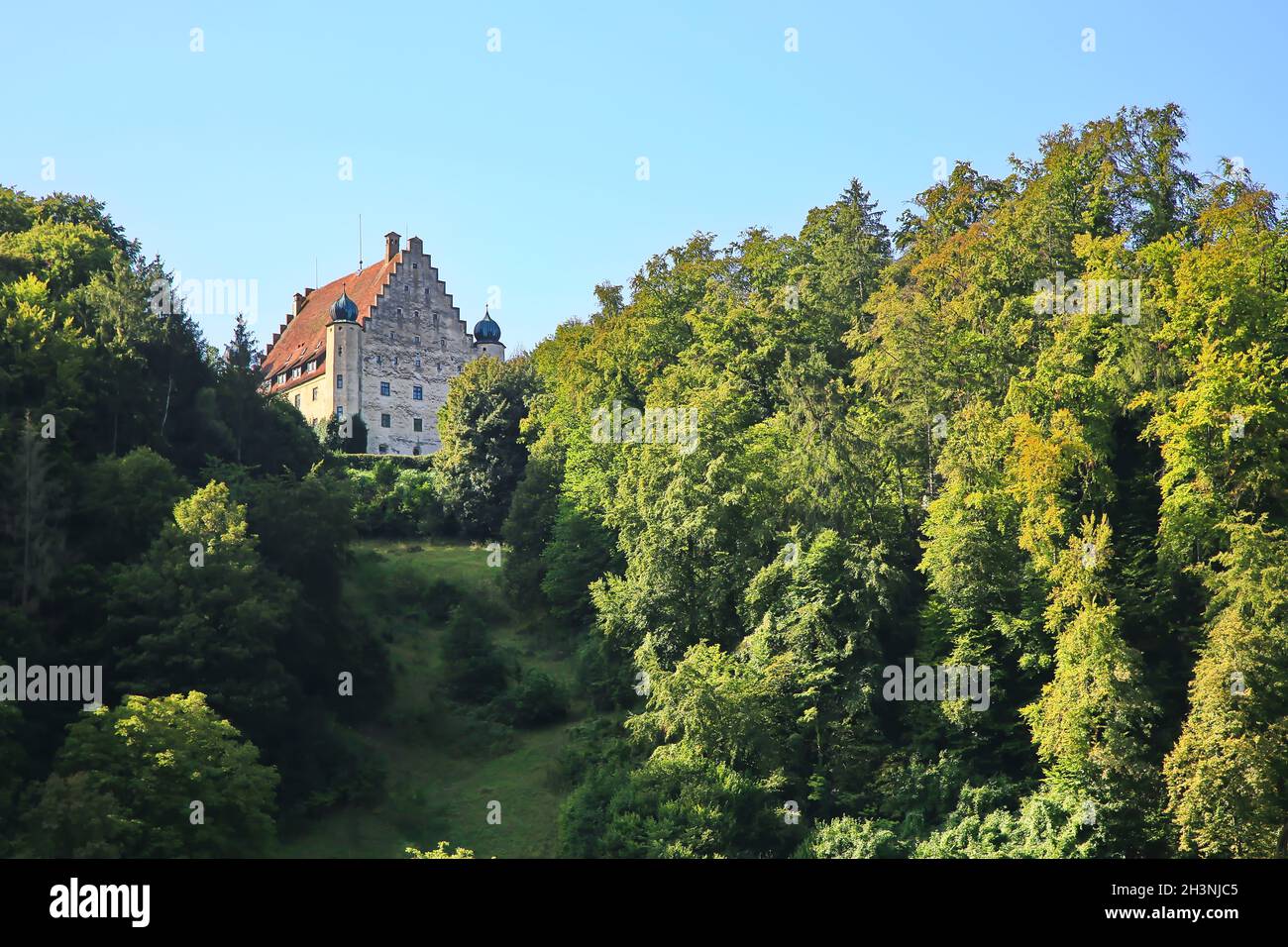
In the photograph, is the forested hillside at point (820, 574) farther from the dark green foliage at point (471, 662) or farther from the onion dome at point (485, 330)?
the onion dome at point (485, 330)

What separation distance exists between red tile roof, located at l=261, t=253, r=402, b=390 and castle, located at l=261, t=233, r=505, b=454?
0.09m

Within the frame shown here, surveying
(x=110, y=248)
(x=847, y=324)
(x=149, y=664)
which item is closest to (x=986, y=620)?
(x=847, y=324)

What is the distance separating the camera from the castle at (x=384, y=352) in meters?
98.6

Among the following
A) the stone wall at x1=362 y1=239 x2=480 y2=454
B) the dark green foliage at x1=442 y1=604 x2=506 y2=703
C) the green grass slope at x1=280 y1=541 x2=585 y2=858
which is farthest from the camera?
the stone wall at x1=362 y1=239 x2=480 y2=454

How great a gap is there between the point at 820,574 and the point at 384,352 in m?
56.5

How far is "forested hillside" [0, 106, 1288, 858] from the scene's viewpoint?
4188cm

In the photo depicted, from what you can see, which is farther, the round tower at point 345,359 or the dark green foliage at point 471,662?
the round tower at point 345,359

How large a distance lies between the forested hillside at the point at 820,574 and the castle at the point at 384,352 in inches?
1342

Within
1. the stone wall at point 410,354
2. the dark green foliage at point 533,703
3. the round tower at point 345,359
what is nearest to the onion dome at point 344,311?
the round tower at point 345,359

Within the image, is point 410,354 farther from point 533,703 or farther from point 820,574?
point 820,574

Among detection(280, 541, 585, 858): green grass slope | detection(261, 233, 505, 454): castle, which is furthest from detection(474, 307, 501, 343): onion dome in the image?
detection(280, 541, 585, 858): green grass slope

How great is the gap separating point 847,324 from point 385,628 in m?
22.6

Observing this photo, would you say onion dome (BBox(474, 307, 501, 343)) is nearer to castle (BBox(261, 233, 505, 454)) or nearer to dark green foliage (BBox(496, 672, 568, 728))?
castle (BBox(261, 233, 505, 454))

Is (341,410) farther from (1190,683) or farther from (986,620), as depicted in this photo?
(1190,683)
